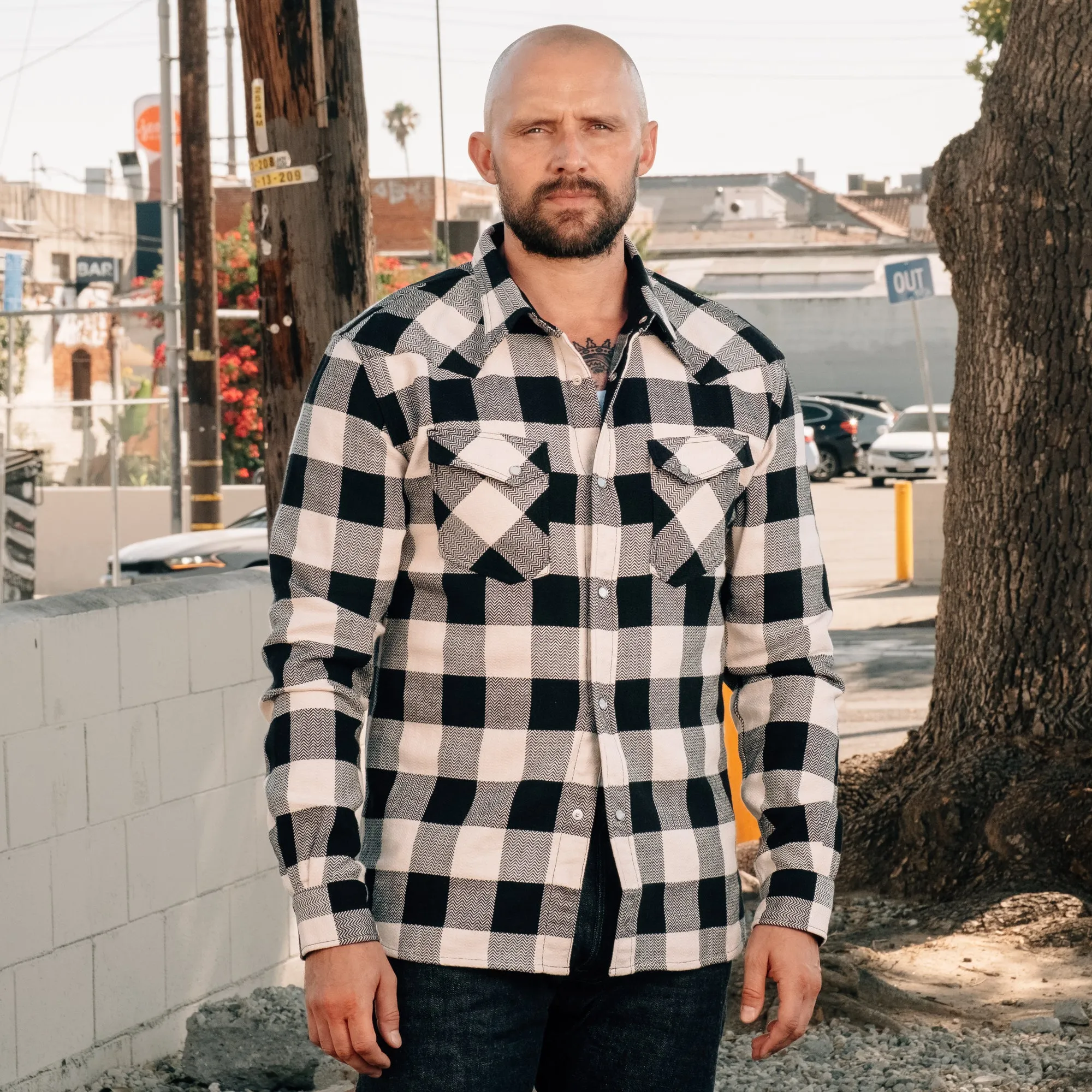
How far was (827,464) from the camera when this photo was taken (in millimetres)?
35438

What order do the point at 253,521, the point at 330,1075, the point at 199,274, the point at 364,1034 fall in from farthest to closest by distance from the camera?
1. the point at 199,274
2. the point at 253,521
3. the point at 330,1075
4. the point at 364,1034

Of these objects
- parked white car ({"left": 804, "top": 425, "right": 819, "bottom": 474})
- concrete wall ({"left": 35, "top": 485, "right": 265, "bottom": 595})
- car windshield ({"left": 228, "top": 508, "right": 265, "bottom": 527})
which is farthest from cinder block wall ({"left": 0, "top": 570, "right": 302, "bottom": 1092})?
parked white car ({"left": 804, "top": 425, "right": 819, "bottom": 474})

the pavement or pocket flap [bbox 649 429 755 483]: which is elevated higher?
pocket flap [bbox 649 429 755 483]

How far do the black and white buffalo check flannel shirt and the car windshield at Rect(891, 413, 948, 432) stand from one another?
31141 millimetres

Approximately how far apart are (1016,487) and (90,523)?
15930 mm

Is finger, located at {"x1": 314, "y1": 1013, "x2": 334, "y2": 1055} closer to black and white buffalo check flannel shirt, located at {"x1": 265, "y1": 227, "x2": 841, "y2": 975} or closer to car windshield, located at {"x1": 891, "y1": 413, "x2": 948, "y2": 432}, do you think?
black and white buffalo check flannel shirt, located at {"x1": 265, "y1": 227, "x2": 841, "y2": 975}

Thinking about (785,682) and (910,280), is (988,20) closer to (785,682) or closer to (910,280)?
(910,280)

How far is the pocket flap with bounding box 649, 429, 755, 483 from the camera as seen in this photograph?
221 centimetres

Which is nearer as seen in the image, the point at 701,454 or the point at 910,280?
the point at 701,454

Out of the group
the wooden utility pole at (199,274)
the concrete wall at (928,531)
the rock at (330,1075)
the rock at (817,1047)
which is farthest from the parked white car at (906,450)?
the rock at (330,1075)

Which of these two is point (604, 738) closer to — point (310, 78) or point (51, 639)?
point (51, 639)

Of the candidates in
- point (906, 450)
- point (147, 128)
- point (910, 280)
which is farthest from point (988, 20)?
point (147, 128)

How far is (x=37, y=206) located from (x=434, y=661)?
4245 cm

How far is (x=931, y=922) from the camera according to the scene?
593 centimetres
